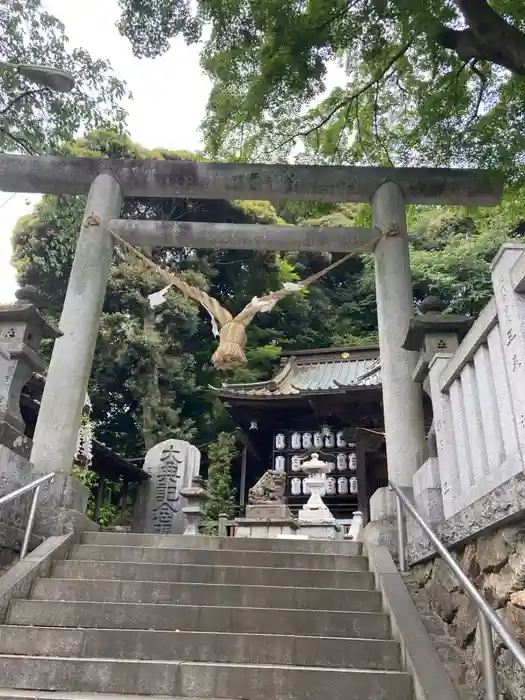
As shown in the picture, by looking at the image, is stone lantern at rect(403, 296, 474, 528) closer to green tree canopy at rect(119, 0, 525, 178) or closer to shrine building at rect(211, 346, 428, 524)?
green tree canopy at rect(119, 0, 525, 178)

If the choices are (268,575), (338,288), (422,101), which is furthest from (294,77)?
(338,288)

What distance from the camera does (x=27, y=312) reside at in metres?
5.99

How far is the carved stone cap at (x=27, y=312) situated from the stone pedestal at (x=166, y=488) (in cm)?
602

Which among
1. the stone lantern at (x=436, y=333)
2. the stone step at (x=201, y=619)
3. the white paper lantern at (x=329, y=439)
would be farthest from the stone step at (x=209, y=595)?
the white paper lantern at (x=329, y=439)

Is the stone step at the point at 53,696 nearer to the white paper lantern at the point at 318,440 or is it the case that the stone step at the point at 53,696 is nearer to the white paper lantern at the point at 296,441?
the white paper lantern at the point at 318,440

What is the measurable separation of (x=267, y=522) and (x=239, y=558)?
4.57 meters

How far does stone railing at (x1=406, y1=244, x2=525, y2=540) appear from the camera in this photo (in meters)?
2.89

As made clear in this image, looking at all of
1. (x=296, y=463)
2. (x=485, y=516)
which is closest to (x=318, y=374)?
(x=296, y=463)

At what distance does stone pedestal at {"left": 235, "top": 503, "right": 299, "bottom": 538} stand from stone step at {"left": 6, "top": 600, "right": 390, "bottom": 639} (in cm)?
540

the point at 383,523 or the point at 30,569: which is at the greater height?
the point at 383,523

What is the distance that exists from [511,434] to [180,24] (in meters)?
9.12

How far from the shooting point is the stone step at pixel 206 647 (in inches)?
148

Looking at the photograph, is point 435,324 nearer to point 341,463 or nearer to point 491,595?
point 491,595

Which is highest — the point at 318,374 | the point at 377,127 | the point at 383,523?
the point at 377,127
